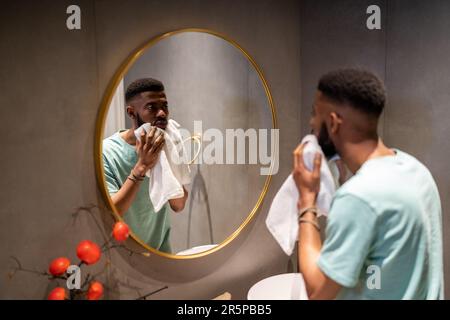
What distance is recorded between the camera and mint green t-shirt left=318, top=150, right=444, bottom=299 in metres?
0.88

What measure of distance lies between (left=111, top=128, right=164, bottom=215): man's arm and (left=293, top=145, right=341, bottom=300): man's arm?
0.38 m

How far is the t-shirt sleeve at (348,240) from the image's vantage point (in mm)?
878

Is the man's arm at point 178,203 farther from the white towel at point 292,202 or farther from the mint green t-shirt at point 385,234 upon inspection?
the mint green t-shirt at point 385,234

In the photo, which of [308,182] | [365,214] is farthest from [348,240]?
[308,182]

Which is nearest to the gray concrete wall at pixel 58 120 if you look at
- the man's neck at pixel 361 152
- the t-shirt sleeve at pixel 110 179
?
the t-shirt sleeve at pixel 110 179

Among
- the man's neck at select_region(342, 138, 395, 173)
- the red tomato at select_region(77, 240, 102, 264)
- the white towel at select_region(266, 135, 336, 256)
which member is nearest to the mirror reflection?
the red tomato at select_region(77, 240, 102, 264)

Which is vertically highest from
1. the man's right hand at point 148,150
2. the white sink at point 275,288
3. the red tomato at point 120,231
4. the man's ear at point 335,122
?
the man's ear at point 335,122

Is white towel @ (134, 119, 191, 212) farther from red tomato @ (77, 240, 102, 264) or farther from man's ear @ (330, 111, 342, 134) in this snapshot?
man's ear @ (330, 111, 342, 134)

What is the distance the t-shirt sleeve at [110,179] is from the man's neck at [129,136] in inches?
2.9

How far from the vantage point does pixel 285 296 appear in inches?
50.3

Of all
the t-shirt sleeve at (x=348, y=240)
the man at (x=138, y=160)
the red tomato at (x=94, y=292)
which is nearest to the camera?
the t-shirt sleeve at (x=348, y=240)
